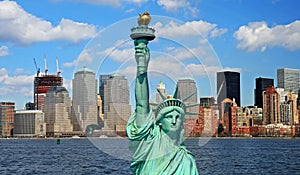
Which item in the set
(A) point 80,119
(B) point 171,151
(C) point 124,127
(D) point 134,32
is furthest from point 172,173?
(D) point 134,32

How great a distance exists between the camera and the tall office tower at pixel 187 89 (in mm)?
13938

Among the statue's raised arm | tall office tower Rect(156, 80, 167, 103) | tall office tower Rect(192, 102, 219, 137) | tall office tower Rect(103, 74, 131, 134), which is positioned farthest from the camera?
tall office tower Rect(192, 102, 219, 137)

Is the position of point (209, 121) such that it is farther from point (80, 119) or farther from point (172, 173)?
point (80, 119)

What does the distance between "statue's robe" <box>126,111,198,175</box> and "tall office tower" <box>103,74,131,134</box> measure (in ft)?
1.21

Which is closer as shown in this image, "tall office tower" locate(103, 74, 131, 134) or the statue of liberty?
"tall office tower" locate(103, 74, 131, 134)

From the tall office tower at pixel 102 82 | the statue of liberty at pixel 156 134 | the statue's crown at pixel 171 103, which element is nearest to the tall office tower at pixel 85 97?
the tall office tower at pixel 102 82

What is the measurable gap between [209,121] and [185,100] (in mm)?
868

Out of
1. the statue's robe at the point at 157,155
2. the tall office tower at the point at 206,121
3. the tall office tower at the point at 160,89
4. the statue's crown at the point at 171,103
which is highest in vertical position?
the tall office tower at the point at 160,89

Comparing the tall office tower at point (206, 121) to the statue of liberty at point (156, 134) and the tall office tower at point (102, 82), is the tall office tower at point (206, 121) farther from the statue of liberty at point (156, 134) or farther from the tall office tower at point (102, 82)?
the tall office tower at point (102, 82)

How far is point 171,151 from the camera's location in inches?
561

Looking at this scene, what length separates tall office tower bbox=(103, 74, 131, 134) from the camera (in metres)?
13.5

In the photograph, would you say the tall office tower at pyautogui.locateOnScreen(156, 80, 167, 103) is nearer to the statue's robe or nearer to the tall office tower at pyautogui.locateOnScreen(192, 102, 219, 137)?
the statue's robe

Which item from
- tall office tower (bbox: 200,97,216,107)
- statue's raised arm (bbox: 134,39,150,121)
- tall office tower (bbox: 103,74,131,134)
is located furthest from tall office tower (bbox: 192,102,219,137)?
tall office tower (bbox: 103,74,131,134)

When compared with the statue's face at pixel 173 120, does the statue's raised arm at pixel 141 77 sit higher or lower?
higher
